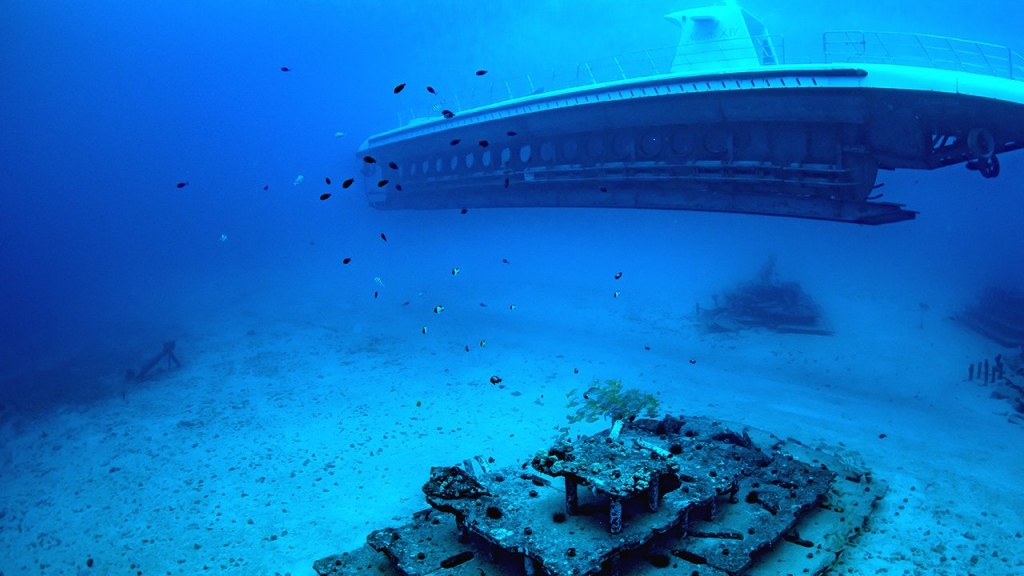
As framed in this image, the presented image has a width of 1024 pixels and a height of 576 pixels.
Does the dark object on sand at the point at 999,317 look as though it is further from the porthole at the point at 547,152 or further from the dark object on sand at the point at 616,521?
the porthole at the point at 547,152

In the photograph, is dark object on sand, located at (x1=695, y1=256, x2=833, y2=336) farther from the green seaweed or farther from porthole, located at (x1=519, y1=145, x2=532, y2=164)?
porthole, located at (x1=519, y1=145, x2=532, y2=164)

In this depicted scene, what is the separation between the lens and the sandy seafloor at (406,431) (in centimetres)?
930

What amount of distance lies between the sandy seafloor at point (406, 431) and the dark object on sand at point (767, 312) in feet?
3.53

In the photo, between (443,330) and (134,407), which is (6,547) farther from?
(443,330)

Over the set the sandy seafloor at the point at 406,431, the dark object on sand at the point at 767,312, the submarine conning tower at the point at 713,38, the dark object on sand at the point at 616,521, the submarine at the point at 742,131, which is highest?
the submarine conning tower at the point at 713,38

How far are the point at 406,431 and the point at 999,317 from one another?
27.9m

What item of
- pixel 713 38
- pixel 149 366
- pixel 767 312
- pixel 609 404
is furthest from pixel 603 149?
pixel 149 366

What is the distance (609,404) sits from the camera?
565 inches

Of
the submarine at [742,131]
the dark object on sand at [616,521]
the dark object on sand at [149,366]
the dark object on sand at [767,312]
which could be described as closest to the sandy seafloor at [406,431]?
the dark object on sand at [149,366]

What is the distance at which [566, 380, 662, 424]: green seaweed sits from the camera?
45.3ft

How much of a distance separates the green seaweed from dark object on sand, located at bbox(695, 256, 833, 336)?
10457 millimetres

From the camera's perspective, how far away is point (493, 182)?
770 inches

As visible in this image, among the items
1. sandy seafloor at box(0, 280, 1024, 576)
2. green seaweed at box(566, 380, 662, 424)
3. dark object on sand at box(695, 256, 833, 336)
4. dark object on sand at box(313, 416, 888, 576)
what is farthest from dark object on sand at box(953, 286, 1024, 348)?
dark object on sand at box(313, 416, 888, 576)

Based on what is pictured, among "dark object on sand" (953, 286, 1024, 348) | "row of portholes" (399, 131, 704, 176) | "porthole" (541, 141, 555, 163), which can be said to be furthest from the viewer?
"dark object on sand" (953, 286, 1024, 348)
